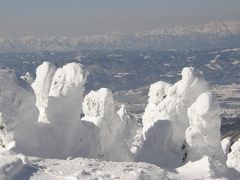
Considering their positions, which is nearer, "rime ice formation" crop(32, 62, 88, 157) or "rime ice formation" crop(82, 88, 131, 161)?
"rime ice formation" crop(32, 62, 88, 157)

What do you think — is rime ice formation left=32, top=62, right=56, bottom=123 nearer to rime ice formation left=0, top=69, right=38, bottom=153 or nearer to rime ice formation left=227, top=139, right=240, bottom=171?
rime ice formation left=0, top=69, right=38, bottom=153

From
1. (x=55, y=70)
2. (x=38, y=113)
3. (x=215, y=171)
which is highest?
(x=55, y=70)

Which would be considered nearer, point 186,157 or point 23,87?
point 23,87

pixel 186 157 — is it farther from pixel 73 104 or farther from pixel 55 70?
pixel 55 70

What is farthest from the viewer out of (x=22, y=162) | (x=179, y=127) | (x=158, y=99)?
(x=158, y=99)

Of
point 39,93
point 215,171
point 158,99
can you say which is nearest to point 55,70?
point 39,93

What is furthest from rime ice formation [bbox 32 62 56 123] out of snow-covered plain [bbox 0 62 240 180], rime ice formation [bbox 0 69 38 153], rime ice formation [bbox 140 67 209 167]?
rime ice formation [bbox 140 67 209 167]

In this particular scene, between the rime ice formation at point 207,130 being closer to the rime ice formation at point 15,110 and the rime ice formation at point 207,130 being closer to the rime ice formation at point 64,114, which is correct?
the rime ice formation at point 64,114

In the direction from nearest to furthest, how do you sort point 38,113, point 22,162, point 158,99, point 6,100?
point 22,162
point 6,100
point 38,113
point 158,99

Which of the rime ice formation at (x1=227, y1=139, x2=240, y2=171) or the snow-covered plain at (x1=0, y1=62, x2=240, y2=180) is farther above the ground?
the snow-covered plain at (x1=0, y1=62, x2=240, y2=180)
